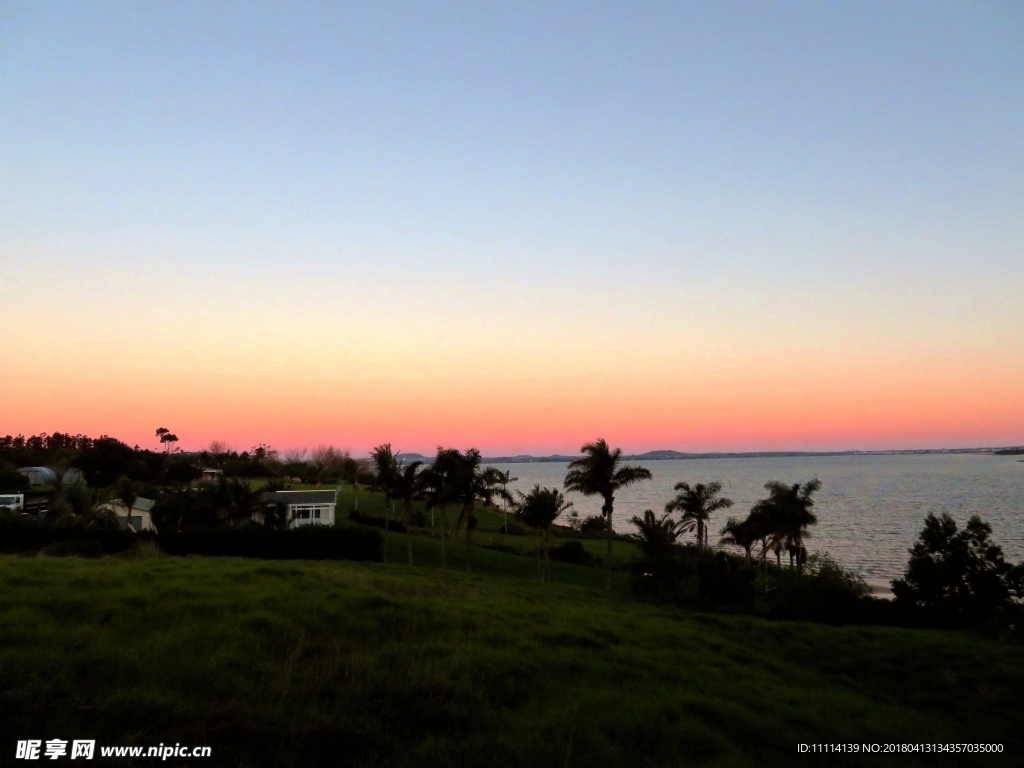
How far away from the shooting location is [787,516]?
170 ft

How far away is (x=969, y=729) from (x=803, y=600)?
22767mm

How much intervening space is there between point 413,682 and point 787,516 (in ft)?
156

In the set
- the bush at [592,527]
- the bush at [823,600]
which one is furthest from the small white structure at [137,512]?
the bush at [592,527]

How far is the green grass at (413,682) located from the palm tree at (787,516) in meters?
32.6

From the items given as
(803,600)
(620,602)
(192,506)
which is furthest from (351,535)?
(803,600)

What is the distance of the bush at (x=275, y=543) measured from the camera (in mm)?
37031

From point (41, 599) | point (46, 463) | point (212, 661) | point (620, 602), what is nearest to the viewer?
point (212, 661)

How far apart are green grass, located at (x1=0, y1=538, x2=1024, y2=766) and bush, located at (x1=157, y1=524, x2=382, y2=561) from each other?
18029 millimetres

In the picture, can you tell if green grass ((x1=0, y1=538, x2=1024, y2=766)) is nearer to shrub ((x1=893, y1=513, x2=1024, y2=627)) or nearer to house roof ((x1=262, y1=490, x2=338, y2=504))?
shrub ((x1=893, y1=513, x2=1024, y2=627))

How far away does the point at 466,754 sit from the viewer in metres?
8.36

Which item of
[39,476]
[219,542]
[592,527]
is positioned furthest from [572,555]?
[39,476]

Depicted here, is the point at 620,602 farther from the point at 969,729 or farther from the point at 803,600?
the point at 969,729

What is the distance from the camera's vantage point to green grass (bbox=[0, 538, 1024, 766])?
820 centimetres

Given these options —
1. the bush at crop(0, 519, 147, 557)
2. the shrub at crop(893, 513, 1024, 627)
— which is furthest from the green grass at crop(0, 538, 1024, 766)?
the shrub at crop(893, 513, 1024, 627)
